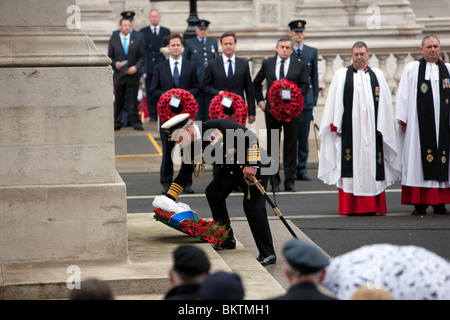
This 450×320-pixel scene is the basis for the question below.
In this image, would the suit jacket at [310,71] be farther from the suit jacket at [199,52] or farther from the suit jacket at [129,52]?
the suit jacket at [129,52]

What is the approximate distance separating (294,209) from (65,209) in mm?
5137

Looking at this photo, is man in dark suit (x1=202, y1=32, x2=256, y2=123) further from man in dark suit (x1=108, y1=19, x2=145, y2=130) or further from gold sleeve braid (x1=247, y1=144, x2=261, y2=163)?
man in dark suit (x1=108, y1=19, x2=145, y2=130)

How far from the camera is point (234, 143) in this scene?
9.35 metres

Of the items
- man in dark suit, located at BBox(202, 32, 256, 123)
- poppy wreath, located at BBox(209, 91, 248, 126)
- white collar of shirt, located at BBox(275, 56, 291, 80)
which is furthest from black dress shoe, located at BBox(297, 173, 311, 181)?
poppy wreath, located at BBox(209, 91, 248, 126)

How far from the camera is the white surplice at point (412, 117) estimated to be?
12.7 meters

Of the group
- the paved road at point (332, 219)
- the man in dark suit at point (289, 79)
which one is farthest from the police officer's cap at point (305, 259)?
the man in dark suit at point (289, 79)

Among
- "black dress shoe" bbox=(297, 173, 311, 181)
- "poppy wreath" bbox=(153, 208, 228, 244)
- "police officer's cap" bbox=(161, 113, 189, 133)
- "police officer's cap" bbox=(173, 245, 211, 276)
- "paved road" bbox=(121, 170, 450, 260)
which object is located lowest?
"black dress shoe" bbox=(297, 173, 311, 181)

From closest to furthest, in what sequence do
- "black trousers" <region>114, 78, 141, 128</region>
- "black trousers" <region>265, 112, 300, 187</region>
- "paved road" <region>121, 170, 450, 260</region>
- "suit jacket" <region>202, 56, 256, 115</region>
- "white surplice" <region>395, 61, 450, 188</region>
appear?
"paved road" <region>121, 170, 450, 260</region> → "white surplice" <region>395, 61, 450, 188</region> → "black trousers" <region>265, 112, 300, 187</region> → "suit jacket" <region>202, 56, 256, 115</region> → "black trousers" <region>114, 78, 141, 128</region>

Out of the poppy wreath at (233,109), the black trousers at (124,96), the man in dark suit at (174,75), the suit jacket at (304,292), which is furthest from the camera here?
the black trousers at (124,96)

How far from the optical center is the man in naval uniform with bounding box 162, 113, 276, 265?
9266mm

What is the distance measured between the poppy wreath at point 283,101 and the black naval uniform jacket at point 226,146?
4599mm

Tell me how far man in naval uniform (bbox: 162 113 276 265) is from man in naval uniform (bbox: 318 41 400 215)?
323cm

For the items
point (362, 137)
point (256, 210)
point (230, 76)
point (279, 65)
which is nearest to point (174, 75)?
point (230, 76)

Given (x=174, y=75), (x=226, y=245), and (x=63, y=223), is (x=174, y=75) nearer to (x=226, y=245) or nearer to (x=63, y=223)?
(x=226, y=245)
